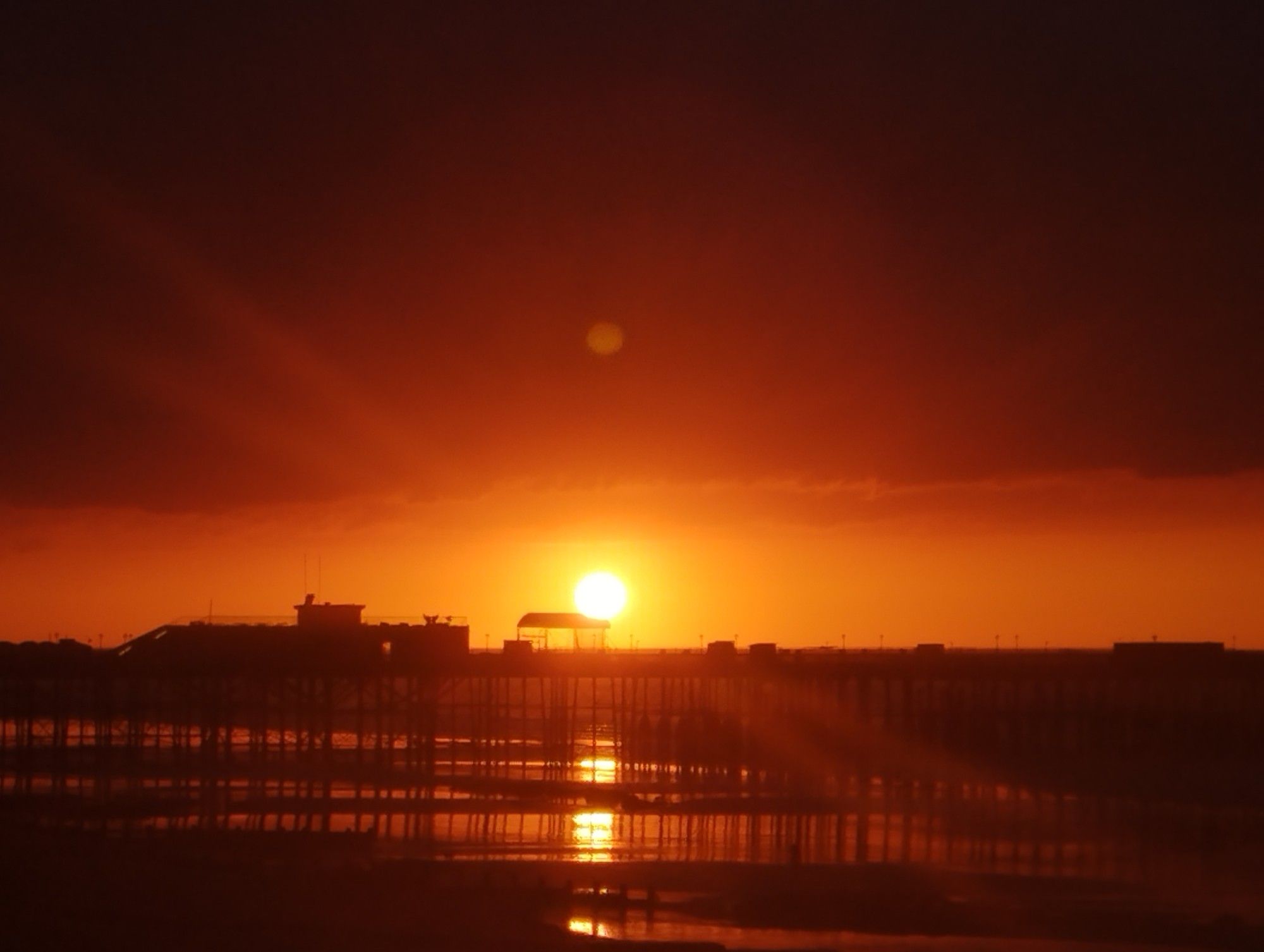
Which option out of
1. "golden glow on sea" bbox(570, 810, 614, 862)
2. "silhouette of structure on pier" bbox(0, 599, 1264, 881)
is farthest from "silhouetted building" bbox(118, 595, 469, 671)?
"golden glow on sea" bbox(570, 810, 614, 862)

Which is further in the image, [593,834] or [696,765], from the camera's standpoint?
[696,765]

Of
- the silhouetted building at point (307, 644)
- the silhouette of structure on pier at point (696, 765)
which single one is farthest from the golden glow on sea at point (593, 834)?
the silhouetted building at point (307, 644)

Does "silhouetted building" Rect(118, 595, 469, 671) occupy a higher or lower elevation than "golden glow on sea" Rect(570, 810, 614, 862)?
higher

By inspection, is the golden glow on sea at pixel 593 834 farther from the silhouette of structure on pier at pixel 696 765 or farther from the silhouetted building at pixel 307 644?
the silhouetted building at pixel 307 644

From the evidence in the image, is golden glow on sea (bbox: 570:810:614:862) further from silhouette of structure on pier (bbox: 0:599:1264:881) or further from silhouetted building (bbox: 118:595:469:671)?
silhouetted building (bbox: 118:595:469:671)

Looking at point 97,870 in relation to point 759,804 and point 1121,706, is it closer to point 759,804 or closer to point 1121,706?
point 759,804

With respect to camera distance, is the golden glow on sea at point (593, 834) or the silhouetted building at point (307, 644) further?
the silhouetted building at point (307, 644)

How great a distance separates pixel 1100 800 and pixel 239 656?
3757cm

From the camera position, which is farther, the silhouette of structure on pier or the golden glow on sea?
the silhouette of structure on pier

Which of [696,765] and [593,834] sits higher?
[593,834]

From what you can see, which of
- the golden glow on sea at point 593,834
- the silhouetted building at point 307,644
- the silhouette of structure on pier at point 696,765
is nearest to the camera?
the golden glow on sea at point 593,834

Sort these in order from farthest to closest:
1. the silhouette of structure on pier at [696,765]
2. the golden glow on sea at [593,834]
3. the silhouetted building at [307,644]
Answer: the silhouetted building at [307,644]
the silhouette of structure on pier at [696,765]
the golden glow on sea at [593,834]

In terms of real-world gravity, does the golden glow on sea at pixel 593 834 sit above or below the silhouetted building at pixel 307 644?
below

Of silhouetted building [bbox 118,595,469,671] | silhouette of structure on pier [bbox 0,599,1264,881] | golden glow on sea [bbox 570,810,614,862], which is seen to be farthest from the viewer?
silhouetted building [bbox 118,595,469,671]
